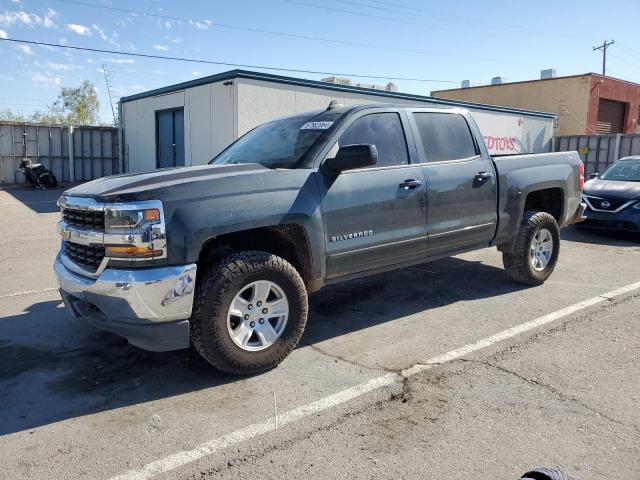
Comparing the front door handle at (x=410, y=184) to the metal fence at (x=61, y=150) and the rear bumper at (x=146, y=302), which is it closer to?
the rear bumper at (x=146, y=302)

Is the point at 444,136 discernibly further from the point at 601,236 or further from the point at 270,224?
the point at 601,236

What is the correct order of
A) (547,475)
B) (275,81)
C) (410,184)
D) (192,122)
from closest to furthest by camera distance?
(547,475), (410,184), (275,81), (192,122)

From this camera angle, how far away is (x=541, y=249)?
20.4ft

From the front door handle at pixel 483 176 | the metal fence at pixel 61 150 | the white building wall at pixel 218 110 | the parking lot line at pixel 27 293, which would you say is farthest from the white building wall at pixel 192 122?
the front door handle at pixel 483 176

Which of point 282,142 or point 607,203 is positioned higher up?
point 282,142

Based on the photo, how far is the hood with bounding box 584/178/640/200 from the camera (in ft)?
31.7

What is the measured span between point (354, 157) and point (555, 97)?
2811 cm

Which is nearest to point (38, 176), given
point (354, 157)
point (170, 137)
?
point (170, 137)

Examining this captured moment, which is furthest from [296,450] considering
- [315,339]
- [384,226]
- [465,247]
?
[465,247]

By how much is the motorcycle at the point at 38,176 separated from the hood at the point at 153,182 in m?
18.7

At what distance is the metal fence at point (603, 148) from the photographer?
22.2m

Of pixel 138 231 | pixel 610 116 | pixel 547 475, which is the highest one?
pixel 610 116

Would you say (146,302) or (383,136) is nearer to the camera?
(146,302)

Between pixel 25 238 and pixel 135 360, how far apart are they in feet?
23.1
